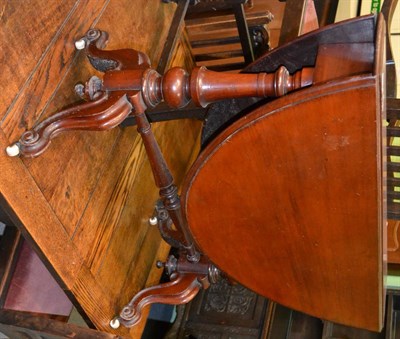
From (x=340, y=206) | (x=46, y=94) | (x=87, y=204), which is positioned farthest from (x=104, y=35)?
(x=340, y=206)

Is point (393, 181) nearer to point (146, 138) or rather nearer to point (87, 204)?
point (146, 138)

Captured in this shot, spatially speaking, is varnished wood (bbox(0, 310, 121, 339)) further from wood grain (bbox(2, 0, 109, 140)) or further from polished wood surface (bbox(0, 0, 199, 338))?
wood grain (bbox(2, 0, 109, 140))

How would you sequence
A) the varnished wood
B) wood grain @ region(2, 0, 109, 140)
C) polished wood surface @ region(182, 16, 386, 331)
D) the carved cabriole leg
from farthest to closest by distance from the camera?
the carved cabriole leg, the varnished wood, wood grain @ region(2, 0, 109, 140), polished wood surface @ region(182, 16, 386, 331)

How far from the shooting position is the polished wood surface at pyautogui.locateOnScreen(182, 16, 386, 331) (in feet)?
3.24

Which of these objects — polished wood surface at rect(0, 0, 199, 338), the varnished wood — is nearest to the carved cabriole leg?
polished wood surface at rect(0, 0, 199, 338)

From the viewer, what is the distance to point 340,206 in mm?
1132

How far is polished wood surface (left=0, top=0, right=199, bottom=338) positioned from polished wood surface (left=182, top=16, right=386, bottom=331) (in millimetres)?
295

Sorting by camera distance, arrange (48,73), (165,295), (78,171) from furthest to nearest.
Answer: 1. (165,295)
2. (78,171)
3. (48,73)

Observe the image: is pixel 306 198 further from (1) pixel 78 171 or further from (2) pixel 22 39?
(2) pixel 22 39

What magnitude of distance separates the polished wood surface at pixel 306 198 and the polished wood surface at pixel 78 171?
0.29 m

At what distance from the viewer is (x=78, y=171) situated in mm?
1366

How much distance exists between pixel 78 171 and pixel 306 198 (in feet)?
1.86

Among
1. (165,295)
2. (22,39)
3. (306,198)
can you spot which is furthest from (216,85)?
(165,295)

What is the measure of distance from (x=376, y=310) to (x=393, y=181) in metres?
0.43
